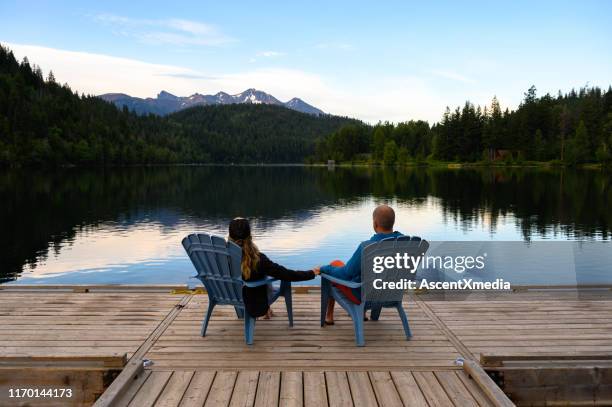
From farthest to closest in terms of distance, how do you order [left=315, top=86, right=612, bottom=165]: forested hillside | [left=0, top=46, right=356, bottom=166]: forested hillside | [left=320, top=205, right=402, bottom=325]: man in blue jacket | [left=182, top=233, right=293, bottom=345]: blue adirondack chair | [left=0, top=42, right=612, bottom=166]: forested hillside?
[left=0, top=46, right=356, bottom=166]: forested hillside
[left=0, top=42, right=612, bottom=166]: forested hillside
[left=315, top=86, right=612, bottom=165]: forested hillside
[left=320, top=205, right=402, bottom=325]: man in blue jacket
[left=182, top=233, right=293, bottom=345]: blue adirondack chair

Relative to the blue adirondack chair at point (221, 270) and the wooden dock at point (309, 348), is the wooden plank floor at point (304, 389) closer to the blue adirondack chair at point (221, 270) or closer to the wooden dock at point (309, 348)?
the wooden dock at point (309, 348)

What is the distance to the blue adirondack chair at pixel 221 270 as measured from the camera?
5828mm

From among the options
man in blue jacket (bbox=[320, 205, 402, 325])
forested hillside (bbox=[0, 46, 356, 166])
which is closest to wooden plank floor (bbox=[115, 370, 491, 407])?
man in blue jacket (bbox=[320, 205, 402, 325])

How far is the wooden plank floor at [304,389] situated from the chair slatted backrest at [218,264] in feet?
4.09

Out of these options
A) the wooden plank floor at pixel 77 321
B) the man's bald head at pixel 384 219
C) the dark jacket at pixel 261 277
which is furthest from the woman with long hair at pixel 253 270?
the wooden plank floor at pixel 77 321

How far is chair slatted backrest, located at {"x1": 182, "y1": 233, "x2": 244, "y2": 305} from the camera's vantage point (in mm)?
5836

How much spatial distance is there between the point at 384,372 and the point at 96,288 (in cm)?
564

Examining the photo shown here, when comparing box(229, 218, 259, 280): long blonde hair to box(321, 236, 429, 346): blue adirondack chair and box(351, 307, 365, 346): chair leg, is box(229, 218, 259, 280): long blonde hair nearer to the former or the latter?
box(321, 236, 429, 346): blue adirondack chair

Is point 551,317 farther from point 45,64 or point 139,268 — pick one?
point 45,64

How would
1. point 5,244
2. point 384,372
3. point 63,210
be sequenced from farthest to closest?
point 63,210 → point 5,244 → point 384,372

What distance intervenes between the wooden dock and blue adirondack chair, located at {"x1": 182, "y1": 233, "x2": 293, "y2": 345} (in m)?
0.42

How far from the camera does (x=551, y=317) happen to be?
6883 mm

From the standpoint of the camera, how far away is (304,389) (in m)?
4.59

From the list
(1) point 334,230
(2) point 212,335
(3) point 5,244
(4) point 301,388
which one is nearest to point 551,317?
(4) point 301,388
